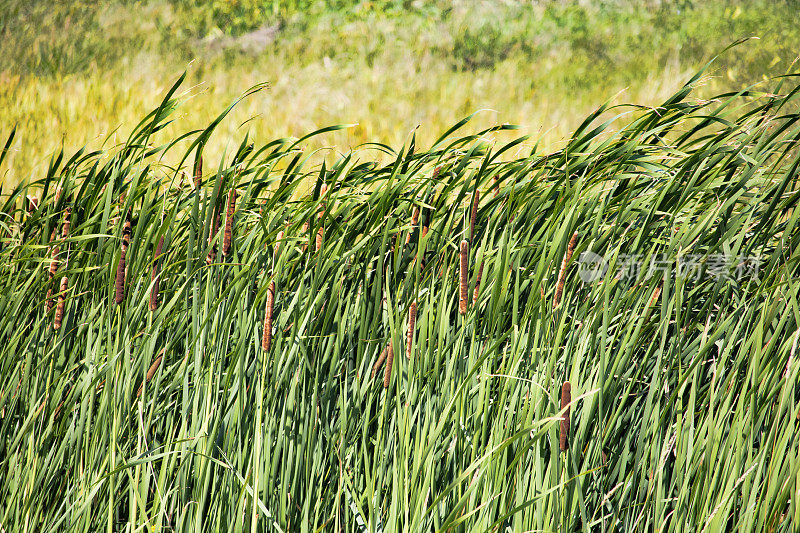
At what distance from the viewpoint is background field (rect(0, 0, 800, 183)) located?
3.01 metres

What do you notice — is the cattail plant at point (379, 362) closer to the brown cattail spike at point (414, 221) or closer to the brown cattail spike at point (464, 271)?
the brown cattail spike at point (464, 271)

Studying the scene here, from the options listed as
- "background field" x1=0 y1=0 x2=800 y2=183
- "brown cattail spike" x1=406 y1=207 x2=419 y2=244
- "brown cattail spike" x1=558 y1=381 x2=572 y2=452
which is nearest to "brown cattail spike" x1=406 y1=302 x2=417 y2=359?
"brown cattail spike" x1=558 y1=381 x2=572 y2=452

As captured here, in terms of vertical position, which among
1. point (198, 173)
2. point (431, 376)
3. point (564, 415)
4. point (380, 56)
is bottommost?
point (431, 376)

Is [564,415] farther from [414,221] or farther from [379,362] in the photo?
Answer: [414,221]

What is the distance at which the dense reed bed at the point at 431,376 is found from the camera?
3.34ft

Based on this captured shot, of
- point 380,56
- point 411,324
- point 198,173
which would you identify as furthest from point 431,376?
point 380,56

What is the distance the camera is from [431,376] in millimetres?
1190

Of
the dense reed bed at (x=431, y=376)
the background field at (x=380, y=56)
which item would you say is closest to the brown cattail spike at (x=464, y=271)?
the dense reed bed at (x=431, y=376)

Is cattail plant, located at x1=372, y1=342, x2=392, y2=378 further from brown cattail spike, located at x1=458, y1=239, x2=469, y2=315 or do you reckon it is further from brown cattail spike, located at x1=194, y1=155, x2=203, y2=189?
brown cattail spike, located at x1=194, y1=155, x2=203, y2=189

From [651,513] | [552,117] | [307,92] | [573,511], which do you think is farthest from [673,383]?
[307,92]

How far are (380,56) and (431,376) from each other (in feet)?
8.01

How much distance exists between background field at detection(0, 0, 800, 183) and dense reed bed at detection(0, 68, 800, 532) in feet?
5.15

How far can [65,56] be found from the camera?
307 centimetres

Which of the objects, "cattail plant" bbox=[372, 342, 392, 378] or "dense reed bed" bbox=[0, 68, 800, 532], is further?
"cattail plant" bbox=[372, 342, 392, 378]
